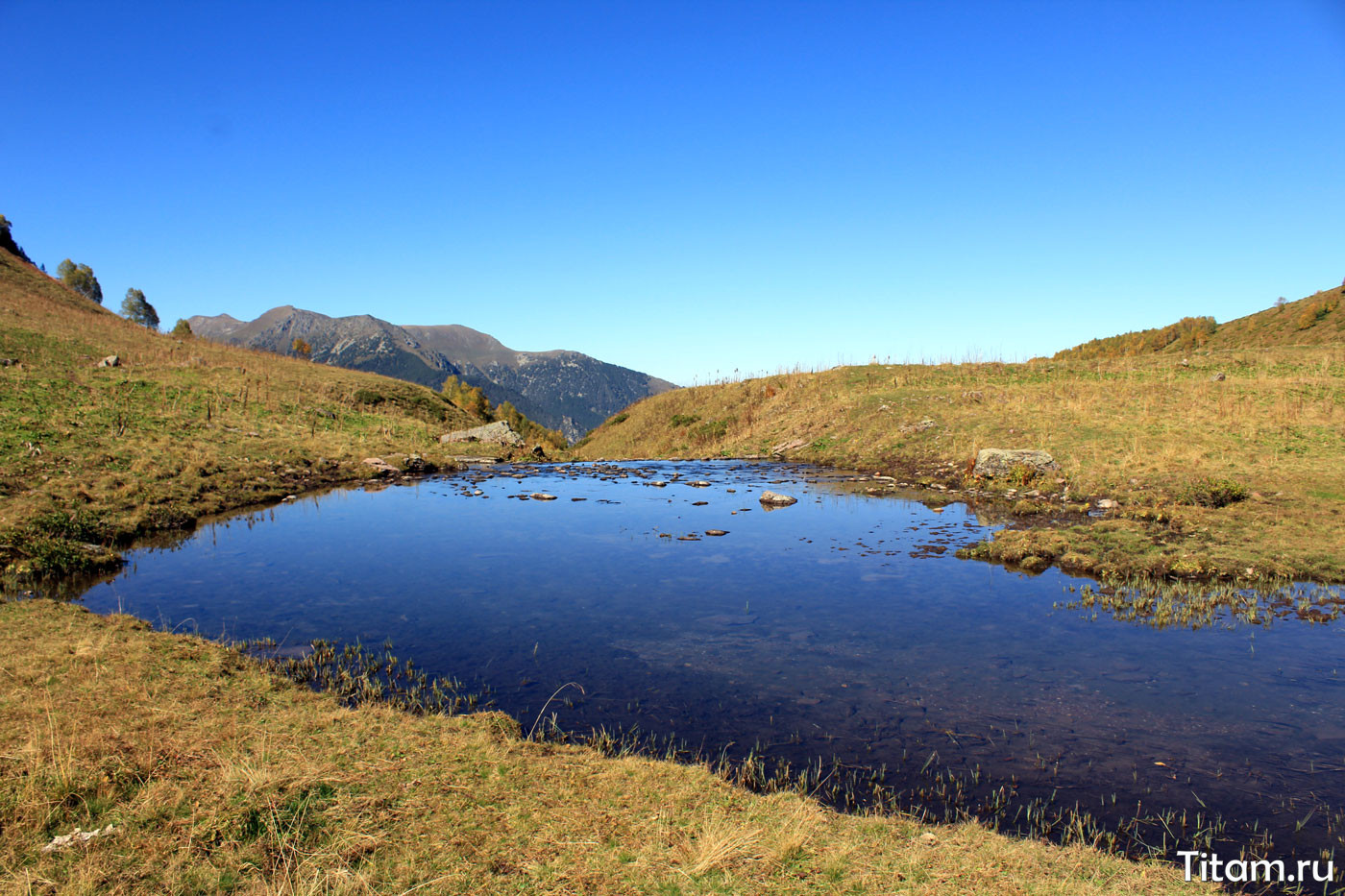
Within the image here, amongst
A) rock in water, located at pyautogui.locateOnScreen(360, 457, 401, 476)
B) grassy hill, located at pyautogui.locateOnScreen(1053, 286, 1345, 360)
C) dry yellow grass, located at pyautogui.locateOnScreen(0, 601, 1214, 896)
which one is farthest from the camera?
grassy hill, located at pyautogui.locateOnScreen(1053, 286, 1345, 360)

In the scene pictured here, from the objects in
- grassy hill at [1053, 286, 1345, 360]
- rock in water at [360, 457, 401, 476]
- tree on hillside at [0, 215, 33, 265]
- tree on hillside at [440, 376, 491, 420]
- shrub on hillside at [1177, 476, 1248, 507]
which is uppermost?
tree on hillside at [0, 215, 33, 265]

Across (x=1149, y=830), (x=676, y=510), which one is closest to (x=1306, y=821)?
(x=1149, y=830)

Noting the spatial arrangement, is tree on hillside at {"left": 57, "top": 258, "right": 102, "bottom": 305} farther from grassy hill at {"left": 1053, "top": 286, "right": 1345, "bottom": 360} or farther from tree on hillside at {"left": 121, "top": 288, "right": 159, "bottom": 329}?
grassy hill at {"left": 1053, "top": 286, "right": 1345, "bottom": 360}

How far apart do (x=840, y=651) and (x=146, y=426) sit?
32.6 metres

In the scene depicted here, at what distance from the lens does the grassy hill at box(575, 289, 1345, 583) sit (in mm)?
17781

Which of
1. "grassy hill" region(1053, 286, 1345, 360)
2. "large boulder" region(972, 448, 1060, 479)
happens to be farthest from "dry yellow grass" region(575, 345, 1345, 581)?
"grassy hill" region(1053, 286, 1345, 360)

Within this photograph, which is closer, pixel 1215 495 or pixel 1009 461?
pixel 1215 495

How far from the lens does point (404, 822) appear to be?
20.5ft

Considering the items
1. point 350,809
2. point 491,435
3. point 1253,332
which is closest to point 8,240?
point 491,435

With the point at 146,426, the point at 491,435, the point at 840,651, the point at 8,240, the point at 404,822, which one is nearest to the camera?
the point at 404,822

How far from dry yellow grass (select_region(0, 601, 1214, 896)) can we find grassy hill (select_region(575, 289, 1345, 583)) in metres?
13.3

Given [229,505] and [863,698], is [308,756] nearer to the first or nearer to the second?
[863,698]

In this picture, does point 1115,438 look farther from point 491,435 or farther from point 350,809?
point 491,435

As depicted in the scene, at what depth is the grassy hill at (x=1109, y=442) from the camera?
17.8 m
